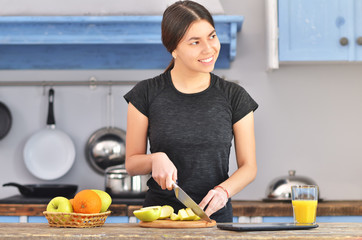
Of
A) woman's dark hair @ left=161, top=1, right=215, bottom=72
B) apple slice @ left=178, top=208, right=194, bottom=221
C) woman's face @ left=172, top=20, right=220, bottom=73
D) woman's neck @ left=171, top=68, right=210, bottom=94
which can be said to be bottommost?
apple slice @ left=178, top=208, right=194, bottom=221

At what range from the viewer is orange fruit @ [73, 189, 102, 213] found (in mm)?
1320

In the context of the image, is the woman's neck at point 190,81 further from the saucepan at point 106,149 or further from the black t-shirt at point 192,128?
the saucepan at point 106,149

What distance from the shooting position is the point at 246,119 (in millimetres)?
1622

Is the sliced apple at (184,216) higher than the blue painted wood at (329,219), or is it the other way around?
the sliced apple at (184,216)

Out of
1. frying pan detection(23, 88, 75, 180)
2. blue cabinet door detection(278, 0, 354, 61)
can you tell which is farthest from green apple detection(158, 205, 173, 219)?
frying pan detection(23, 88, 75, 180)

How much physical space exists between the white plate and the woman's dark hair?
4.76ft

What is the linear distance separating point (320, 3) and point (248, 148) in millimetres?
1328

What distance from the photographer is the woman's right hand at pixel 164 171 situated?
1319 mm

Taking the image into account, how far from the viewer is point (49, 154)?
9.41 feet

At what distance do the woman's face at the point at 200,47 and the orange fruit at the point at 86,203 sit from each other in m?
0.47

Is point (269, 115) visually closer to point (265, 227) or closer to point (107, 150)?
point (107, 150)

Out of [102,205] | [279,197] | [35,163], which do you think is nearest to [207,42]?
[102,205]

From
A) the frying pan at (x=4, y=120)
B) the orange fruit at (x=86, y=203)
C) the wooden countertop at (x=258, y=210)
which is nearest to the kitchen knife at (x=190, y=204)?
the orange fruit at (x=86, y=203)

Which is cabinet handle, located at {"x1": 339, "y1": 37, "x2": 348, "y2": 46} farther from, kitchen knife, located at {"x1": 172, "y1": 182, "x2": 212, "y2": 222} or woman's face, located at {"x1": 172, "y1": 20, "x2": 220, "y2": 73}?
kitchen knife, located at {"x1": 172, "y1": 182, "x2": 212, "y2": 222}
